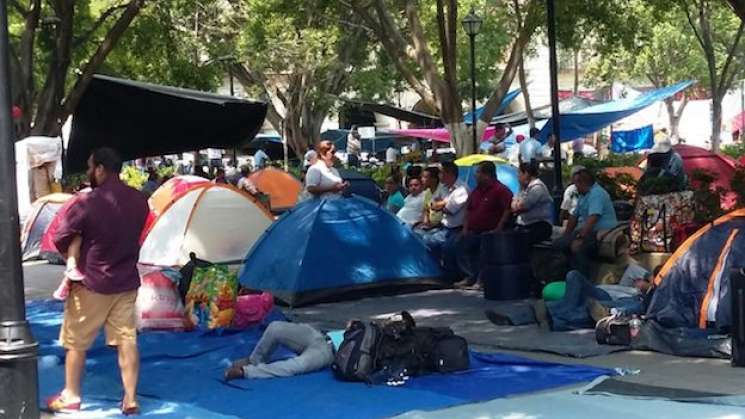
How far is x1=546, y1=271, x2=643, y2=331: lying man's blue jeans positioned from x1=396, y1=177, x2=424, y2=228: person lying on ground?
13.8 ft

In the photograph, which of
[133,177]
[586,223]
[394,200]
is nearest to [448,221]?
[586,223]

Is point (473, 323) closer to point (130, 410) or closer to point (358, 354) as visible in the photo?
point (358, 354)

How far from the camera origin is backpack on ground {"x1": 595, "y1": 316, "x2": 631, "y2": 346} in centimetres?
925

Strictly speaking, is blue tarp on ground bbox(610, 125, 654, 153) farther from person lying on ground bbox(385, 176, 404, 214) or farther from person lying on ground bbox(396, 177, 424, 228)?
person lying on ground bbox(396, 177, 424, 228)

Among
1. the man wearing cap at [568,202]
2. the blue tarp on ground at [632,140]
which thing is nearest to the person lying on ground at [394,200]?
the man wearing cap at [568,202]

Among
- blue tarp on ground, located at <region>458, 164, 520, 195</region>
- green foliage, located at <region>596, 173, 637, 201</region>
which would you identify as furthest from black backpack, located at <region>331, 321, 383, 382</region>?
blue tarp on ground, located at <region>458, 164, 520, 195</region>

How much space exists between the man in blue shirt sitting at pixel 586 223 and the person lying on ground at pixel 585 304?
95 centimetres

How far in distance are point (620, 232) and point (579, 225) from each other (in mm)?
562

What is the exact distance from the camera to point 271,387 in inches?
319

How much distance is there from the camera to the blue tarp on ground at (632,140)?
127 feet

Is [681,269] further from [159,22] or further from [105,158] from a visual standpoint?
[159,22]

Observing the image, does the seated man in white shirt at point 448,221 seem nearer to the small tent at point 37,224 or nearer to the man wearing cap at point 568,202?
the man wearing cap at point 568,202

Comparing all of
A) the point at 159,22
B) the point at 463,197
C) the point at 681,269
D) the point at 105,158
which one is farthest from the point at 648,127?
the point at 105,158

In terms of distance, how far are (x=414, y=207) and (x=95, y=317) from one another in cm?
769
